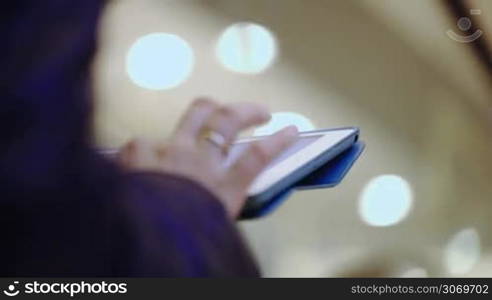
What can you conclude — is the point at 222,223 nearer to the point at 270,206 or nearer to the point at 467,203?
the point at 270,206

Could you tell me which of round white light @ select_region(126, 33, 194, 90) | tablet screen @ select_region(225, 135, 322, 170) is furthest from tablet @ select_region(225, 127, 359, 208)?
round white light @ select_region(126, 33, 194, 90)

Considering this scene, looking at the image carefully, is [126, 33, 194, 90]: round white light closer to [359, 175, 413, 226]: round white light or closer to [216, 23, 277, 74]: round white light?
[216, 23, 277, 74]: round white light

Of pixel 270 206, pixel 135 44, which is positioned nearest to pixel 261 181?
pixel 270 206

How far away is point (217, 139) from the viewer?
1187 mm

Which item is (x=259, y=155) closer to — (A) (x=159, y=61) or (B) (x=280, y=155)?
(B) (x=280, y=155)

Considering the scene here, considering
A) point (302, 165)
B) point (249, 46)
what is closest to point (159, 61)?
point (249, 46)

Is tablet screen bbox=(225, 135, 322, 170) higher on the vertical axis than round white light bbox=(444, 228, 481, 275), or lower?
higher

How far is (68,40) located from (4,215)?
23 centimetres

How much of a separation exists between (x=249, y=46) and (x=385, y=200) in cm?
26

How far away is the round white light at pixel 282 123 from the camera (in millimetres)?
1197

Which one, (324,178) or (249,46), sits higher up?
(249,46)

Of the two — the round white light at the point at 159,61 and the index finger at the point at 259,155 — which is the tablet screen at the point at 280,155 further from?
the round white light at the point at 159,61

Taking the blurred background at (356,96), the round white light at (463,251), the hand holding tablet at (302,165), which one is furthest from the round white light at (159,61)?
the round white light at (463,251)

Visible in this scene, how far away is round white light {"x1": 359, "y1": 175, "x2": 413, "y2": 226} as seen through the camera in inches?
47.4
